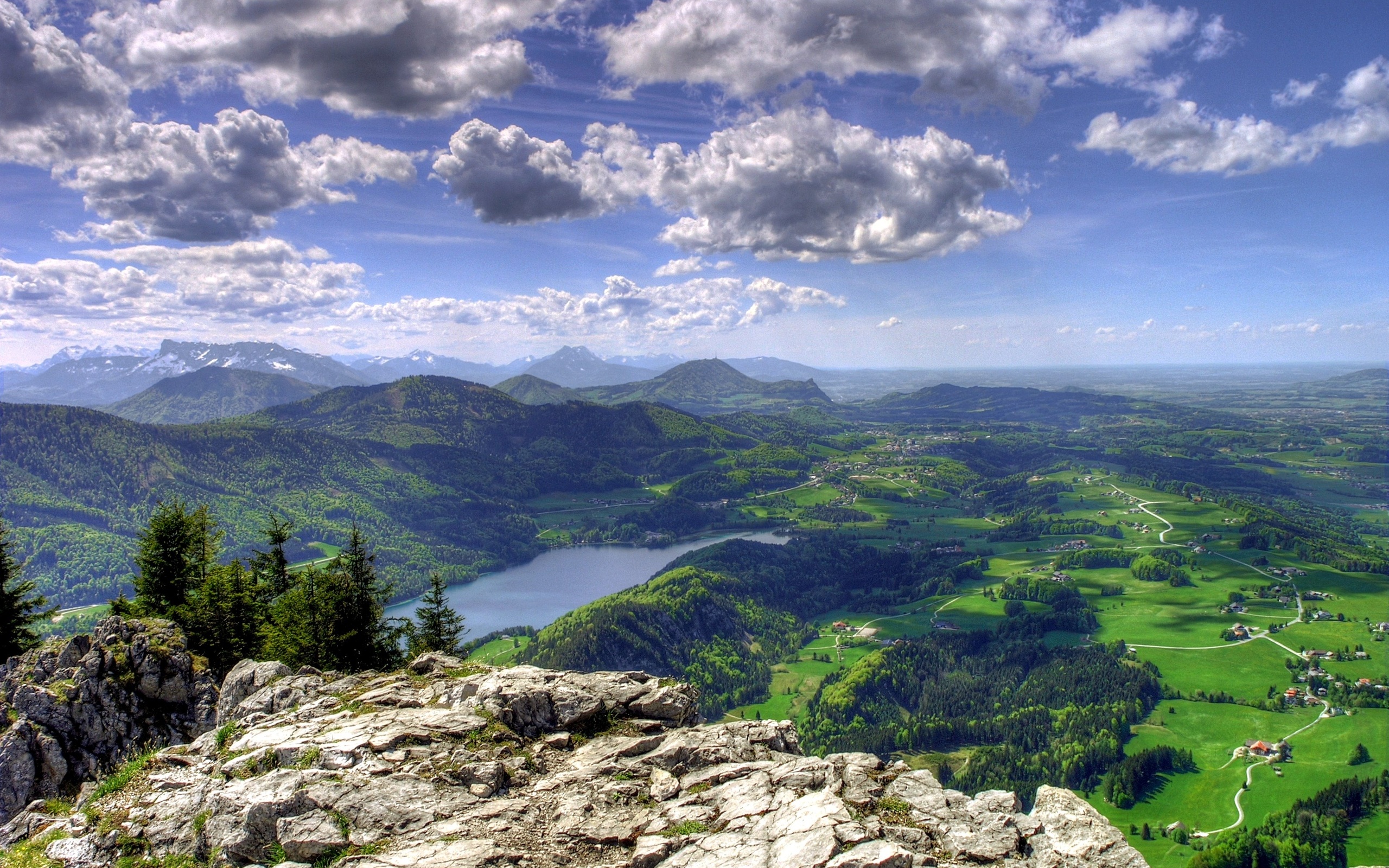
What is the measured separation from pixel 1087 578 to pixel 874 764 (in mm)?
204344

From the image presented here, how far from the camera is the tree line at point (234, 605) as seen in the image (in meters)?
29.3

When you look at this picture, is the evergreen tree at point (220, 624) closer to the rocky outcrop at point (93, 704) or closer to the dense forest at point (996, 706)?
the rocky outcrop at point (93, 704)

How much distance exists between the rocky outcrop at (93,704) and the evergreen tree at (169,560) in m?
6.55

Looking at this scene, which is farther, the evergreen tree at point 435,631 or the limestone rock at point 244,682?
the evergreen tree at point 435,631

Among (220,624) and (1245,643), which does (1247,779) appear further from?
(220,624)

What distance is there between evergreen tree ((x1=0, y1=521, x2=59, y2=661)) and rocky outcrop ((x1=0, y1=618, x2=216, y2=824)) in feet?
21.0

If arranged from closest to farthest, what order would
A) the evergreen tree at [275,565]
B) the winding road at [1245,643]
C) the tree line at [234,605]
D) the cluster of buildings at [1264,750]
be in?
the tree line at [234,605] → the evergreen tree at [275,565] → the winding road at [1245,643] → the cluster of buildings at [1264,750]

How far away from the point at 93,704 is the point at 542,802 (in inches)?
762

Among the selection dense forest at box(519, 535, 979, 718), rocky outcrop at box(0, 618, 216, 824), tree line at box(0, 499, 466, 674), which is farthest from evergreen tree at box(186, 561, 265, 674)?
dense forest at box(519, 535, 979, 718)

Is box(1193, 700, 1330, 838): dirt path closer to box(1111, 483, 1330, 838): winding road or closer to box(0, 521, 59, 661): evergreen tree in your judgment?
box(1111, 483, 1330, 838): winding road

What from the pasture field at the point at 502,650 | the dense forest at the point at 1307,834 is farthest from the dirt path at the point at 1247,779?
the pasture field at the point at 502,650

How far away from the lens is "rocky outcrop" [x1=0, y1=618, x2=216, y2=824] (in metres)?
20.2

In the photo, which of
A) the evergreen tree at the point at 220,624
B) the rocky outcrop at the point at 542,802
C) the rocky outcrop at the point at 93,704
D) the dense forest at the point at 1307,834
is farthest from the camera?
the dense forest at the point at 1307,834

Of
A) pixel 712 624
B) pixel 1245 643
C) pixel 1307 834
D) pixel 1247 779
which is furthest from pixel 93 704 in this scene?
pixel 1245 643
